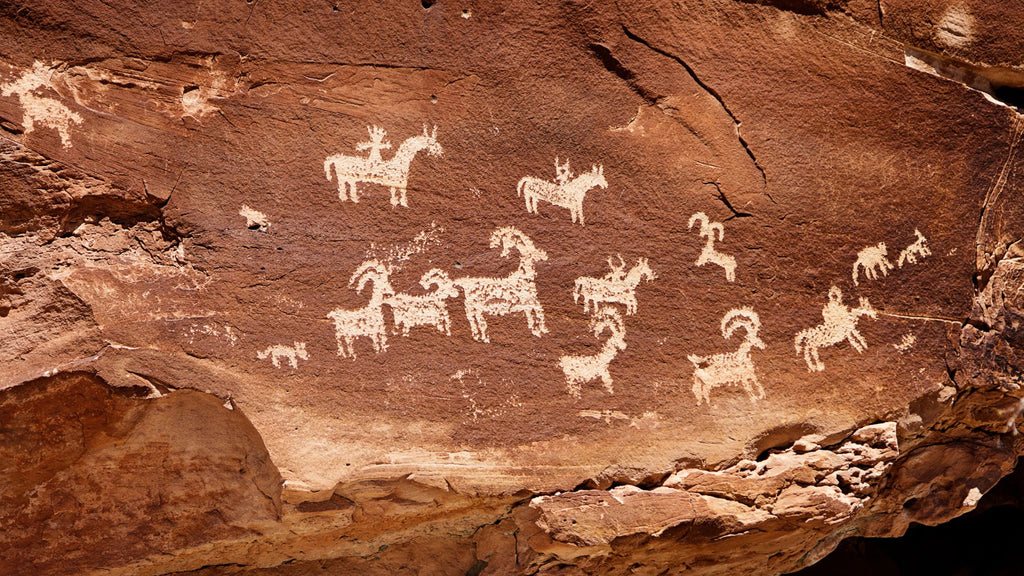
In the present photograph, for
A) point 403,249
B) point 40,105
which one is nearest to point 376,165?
point 403,249

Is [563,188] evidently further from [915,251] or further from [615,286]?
[915,251]

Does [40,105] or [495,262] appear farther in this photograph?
[495,262]

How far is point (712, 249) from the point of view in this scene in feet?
7.37

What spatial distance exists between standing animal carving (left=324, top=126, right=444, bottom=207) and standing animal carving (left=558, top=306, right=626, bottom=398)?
0.72 m

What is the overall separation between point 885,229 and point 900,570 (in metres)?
Result: 1.85

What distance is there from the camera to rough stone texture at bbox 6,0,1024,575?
2.15 m

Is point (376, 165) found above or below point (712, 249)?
above

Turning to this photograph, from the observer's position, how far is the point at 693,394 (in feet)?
7.36

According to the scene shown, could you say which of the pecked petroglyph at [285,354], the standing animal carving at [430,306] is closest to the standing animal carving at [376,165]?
the standing animal carving at [430,306]

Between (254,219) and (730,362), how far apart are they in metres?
1.50

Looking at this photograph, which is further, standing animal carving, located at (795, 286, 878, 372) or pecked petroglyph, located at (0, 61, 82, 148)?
standing animal carving, located at (795, 286, 878, 372)

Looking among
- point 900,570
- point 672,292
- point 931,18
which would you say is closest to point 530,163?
point 672,292

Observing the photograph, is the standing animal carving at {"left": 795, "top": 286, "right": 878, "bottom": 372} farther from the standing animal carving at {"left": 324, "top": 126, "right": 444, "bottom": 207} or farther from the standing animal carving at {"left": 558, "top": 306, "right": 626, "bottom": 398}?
the standing animal carving at {"left": 324, "top": 126, "right": 444, "bottom": 207}

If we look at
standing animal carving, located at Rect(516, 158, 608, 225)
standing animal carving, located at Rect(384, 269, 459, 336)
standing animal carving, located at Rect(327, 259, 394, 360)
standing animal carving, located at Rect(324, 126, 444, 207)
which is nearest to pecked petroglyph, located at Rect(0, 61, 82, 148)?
standing animal carving, located at Rect(324, 126, 444, 207)
